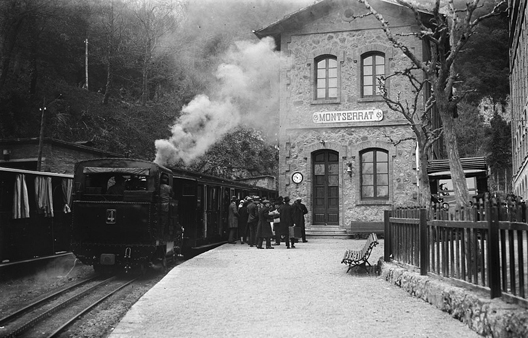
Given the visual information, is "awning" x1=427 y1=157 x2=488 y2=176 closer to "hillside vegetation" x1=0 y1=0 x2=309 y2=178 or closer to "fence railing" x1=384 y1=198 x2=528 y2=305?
"hillside vegetation" x1=0 y1=0 x2=309 y2=178

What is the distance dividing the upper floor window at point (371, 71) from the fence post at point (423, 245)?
1452 cm

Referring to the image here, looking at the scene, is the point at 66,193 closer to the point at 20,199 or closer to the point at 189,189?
the point at 20,199

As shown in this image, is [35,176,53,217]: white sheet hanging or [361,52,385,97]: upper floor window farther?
[361,52,385,97]: upper floor window

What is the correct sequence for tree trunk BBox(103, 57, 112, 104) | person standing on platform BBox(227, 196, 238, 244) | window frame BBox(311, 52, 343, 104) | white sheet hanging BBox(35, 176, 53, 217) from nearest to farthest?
white sheet hanging BBox(35, 176, 53, 217)
person standing on platform BBox(227, 196, 238, 244)
window frame BBox(311, 52, 343, 104)
tree trunk BBox(103, 57, 112, 104)

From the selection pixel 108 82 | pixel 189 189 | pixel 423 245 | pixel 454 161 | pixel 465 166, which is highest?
pixel 108 82

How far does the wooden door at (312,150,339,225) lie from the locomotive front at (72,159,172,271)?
38.2ft

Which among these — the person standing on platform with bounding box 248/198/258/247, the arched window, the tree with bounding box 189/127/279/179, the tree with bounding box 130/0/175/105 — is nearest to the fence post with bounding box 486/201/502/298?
the person standing on platform with bounding box 248/198/258/247

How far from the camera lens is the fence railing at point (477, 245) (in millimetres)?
5945

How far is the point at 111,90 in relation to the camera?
1773 inches

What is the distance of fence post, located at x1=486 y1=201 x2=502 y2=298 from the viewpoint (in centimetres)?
636

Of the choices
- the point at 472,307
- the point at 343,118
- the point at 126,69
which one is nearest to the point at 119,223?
the point at 472,307

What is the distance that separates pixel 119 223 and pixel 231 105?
647 inches

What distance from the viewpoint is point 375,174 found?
23.0m

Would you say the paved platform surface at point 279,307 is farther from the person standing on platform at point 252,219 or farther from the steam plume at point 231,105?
the steam plume at point 231,105
